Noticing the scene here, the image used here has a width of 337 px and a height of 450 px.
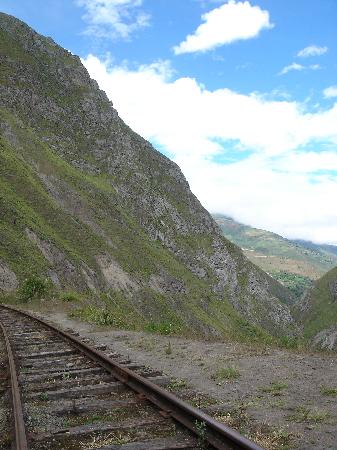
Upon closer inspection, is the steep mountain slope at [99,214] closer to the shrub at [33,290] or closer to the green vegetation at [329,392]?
the shrub at [33,290]

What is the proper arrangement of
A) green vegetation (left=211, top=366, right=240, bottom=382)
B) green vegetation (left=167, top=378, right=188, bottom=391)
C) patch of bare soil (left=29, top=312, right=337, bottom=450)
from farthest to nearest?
green vegetation (left=211, top=366, right=240, bottom=382) → green vegetation (left=167, top=378, right=188, bottom=391) → patch of bare soil (left=29, top=312, right=337, bottom=450)

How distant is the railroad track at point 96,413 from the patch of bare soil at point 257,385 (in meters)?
0.61

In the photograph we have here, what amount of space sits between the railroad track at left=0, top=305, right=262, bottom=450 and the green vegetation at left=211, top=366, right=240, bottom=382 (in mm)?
1291

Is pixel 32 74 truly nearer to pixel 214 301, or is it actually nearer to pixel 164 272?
pixel 164 272

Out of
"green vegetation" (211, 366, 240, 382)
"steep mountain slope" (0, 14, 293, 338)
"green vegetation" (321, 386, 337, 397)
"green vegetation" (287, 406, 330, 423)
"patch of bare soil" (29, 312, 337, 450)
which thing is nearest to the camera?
"patch of bare soil" (29, 312, 337, 450)

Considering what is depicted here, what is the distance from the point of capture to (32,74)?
137500 millimetres

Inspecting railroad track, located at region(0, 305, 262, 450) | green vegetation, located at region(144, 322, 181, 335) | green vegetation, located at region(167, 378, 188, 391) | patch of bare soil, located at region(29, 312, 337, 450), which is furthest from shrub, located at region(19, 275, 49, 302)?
green vegetation, located at region(167, 378, 188, 391)

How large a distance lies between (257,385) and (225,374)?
0.94m

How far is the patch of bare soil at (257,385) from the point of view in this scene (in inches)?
241

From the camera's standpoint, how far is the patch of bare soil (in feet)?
20.1

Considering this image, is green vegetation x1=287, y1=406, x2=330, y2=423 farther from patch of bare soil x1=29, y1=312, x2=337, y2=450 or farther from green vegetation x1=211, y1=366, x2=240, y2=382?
green vegetation x1=211, y1=366, x2=240, y2=382

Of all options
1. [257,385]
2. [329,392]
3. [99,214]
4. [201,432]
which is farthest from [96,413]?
[99,214]

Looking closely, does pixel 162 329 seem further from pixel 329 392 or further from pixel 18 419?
pixel 18 419

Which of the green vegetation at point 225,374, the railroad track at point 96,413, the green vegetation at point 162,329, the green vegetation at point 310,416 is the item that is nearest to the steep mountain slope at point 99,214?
the green vegetation at point 162,329
